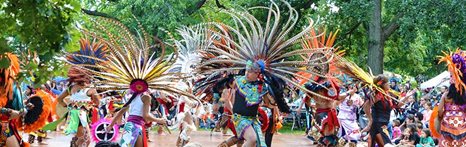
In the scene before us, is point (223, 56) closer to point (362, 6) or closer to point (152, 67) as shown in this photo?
point (152, 67)

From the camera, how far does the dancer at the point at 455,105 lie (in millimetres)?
12516

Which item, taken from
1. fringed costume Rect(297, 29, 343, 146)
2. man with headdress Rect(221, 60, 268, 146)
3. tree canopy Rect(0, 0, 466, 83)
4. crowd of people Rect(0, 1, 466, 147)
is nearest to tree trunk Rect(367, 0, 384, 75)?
tree canopy Rect(0, 0, 466, 83)

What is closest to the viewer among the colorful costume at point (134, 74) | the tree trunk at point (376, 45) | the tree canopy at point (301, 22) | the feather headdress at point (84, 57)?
the tree canopy at point (301, 22)

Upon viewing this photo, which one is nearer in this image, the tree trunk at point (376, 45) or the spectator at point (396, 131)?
the spectator at point (396, 131)

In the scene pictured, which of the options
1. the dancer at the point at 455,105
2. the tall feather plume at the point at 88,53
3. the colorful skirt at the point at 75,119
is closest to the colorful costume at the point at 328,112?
the dancer at the point at 455,105

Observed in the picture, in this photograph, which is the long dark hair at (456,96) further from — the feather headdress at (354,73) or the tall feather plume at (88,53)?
the tall feather plume at (88,53)

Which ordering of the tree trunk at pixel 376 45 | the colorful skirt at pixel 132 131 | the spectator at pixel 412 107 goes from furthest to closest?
the tree trunk at pixel 376 45
the spectator at pixel 412 107
the colorful skirt at pixel 132 131

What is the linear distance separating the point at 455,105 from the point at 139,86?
4.79 meters

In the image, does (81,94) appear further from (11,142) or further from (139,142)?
(11,142)

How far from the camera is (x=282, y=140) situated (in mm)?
22422

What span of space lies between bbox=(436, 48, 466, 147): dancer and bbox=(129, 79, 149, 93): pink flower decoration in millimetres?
4523

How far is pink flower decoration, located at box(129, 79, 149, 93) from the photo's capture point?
→ 11.1 metres

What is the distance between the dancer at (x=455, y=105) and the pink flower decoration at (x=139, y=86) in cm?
452

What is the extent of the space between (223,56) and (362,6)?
14.4 m
